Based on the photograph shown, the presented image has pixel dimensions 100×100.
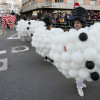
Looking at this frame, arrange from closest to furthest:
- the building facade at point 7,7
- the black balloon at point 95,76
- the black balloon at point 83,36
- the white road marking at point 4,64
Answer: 1. the black balloon at point 83,36
2. the black balloon at point 95,76
3. the white road marking at point 4,64
4. the building facade at point 7,7

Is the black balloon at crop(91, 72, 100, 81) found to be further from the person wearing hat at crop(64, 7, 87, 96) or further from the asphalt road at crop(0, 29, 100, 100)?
the asphalt road at crop(0, 29, 100, 100)

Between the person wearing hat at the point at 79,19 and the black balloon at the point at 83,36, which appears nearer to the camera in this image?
the black balloon at the point at 83,36

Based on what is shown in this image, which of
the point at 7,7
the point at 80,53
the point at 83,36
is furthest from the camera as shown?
the point at 7,7

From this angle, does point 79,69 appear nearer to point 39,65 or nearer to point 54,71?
point 54,71

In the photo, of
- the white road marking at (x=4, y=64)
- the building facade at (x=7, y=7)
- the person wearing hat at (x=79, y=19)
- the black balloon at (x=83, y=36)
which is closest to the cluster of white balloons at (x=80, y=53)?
the black balloon at (x=83, y=36)

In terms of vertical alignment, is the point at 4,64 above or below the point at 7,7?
below

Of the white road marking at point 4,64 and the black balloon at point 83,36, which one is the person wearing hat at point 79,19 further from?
the white road marking at point 4,64

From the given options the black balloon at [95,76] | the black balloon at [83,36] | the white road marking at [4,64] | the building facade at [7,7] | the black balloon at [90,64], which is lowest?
the white road marking at [4,64]

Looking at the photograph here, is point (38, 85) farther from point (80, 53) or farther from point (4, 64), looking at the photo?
point (4, 64)

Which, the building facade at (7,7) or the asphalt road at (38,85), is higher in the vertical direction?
the building facade at (7,7)

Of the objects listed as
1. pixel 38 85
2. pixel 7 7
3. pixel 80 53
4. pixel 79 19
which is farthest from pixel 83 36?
pixel 7 7

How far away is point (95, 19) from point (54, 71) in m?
10.7

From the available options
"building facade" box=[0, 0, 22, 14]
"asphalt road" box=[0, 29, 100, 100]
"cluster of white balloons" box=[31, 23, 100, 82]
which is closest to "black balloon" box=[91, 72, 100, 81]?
"cluster of white balloons" box=[31, 23, 100, 82]

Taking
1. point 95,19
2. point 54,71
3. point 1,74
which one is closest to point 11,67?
point 1,74
